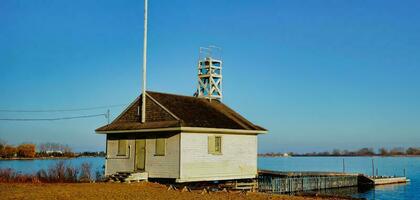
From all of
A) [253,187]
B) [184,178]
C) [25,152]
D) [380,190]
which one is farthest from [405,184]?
[25,152]

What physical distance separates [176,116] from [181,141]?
1.70 m

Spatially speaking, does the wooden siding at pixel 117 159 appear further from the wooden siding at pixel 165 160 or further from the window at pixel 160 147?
the window at pixel 160 147

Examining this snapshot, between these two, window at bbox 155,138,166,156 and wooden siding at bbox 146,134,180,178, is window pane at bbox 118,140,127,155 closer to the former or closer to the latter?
wooden siding at bbox 146,134,180,178

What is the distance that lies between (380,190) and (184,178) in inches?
1278

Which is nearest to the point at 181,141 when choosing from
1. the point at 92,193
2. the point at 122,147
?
the point at 122,147

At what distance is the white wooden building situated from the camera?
90.3ft

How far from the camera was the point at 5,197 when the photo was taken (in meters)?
18.6

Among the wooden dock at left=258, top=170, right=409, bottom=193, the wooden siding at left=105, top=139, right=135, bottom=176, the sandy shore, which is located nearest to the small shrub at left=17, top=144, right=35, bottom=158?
the wooden dock at left=258, top=170, right=409, bottom=193

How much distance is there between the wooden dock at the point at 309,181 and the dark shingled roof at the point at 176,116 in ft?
31.7

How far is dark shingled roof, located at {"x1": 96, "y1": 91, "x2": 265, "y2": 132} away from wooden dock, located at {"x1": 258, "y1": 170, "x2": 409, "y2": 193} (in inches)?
381

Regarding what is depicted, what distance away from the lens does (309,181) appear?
47.6 meters

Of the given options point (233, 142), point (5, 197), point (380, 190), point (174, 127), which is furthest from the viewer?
point (380, 190)

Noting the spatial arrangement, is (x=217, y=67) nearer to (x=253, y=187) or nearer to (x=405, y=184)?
(x=253, y=187)

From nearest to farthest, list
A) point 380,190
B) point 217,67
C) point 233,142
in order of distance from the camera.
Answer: point 233,142 → point 217,67 → point 380,190
